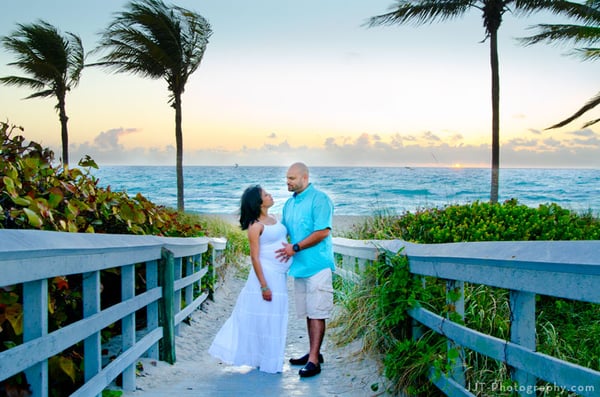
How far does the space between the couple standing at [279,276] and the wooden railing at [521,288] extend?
1440mm

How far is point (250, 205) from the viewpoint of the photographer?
5.48 metres

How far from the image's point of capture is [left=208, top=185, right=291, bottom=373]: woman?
5.52 meters

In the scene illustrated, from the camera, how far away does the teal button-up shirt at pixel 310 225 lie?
17.9 feet

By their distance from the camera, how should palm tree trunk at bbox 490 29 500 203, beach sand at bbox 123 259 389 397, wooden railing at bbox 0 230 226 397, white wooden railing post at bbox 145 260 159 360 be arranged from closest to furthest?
wooden railing at bbox 0 230 226 397
beach sand at bbox 123 259 389 397
white wooden railing post at bbox 145 260 159 360
palm tree trunk at bbox 490 29 500 203

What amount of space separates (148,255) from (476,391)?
2737mm

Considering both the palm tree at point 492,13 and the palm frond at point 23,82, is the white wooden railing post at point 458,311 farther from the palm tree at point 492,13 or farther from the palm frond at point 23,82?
the palm frond at point 23,82

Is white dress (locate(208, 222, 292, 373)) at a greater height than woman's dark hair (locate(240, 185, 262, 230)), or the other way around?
woman's dark hair (locate(240, 185, 262, 230))

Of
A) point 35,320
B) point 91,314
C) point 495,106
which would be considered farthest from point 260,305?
point 495,106

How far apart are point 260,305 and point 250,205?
3.11 ft

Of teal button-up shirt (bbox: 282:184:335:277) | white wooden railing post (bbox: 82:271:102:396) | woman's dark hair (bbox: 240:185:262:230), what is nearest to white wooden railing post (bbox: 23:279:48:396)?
white wooden railing post (bbox: 82:271:102:396)

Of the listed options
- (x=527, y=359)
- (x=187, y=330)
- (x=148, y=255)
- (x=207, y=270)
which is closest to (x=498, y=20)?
(x=207, y=270)

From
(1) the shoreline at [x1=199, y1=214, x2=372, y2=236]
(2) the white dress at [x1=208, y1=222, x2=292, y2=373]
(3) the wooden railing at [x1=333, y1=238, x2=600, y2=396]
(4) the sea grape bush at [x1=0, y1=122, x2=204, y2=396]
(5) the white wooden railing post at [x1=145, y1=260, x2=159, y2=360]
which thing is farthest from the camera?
(1) the shoreline at [x1=199, y1=214, x2=372, y2=236]

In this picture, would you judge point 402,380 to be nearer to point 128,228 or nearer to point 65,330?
point 65,330

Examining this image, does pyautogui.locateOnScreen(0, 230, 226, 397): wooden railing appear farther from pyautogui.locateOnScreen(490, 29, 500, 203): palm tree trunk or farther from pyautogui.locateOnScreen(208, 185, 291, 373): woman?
pyautogui.locateOnScreen(490, 29, 500, 203): palm tree trunk
